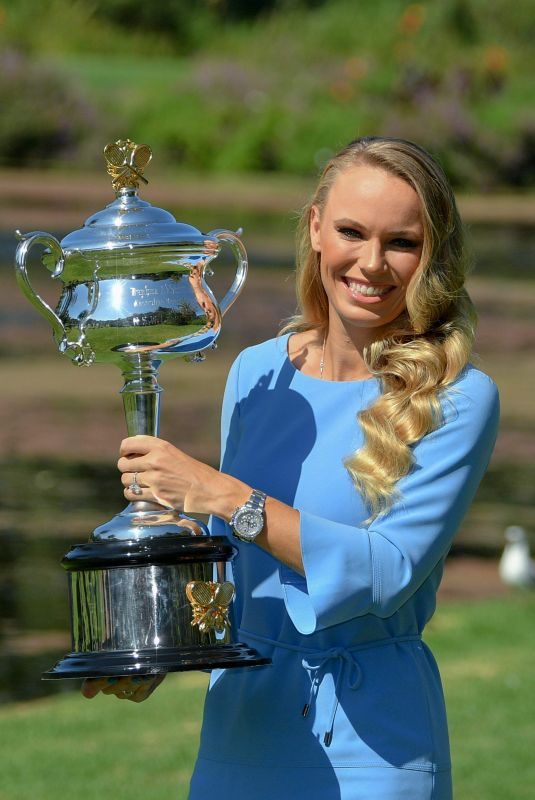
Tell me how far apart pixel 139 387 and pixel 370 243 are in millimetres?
443

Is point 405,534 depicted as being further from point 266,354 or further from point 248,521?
point 266,354

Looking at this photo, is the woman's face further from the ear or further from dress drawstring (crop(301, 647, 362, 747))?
dress drawstring (crop(301, 647, 362, 747))

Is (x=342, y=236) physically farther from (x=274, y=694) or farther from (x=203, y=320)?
(x=274, y=694)

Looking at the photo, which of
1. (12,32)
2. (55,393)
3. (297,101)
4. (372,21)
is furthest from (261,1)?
(55,393)

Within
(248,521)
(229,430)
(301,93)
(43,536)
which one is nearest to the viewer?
(248,521)

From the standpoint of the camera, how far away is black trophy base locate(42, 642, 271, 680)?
8.23ft

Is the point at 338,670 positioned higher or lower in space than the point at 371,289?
lower

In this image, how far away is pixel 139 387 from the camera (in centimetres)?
273

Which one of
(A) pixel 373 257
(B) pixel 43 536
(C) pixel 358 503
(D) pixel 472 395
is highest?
(B) pixel 43 536

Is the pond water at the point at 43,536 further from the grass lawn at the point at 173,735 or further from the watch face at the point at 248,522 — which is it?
the watch face at the point at 248,522

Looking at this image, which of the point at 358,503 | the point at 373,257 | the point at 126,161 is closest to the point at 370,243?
the point at 373,257

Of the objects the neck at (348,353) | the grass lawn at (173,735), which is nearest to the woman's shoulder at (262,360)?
the neck at (348,353)

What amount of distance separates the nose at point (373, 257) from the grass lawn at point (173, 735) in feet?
8.44

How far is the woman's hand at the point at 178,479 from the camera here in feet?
8.05
